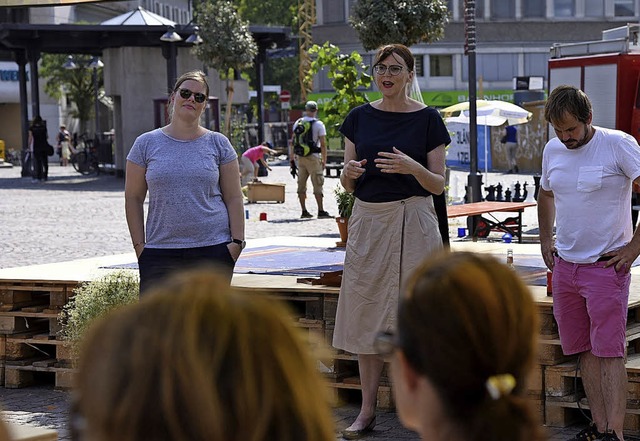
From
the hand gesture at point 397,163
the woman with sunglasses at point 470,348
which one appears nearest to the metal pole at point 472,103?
the hand gesture at point 397,163

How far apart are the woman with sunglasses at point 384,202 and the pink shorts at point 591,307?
2.30ft

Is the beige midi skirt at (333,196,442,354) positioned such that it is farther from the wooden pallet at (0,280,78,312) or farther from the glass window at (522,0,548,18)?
the glass window at (522,0,548,18)

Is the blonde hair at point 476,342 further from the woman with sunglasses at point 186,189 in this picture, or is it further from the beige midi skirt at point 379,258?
the beige midi skirt at point 379,258

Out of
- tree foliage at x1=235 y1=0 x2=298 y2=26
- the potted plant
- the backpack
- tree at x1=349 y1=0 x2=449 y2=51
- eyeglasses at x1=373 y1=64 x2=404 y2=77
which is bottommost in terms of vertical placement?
the potted plant

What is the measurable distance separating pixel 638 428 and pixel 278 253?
449 cm

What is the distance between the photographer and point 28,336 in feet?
27.8

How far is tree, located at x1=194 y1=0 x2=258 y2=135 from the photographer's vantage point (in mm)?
35781

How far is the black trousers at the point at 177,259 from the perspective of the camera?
21.0 ft

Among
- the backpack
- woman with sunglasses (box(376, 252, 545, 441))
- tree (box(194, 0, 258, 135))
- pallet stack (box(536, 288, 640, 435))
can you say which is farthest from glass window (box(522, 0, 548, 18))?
woman with sunglasses (box(376, 252, 545, 441))

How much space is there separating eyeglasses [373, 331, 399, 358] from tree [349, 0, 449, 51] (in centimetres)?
1909

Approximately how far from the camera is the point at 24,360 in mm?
8453

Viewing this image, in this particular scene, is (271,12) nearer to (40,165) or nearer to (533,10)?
(533,10)

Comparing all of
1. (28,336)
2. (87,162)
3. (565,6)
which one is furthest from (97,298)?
(565,6)

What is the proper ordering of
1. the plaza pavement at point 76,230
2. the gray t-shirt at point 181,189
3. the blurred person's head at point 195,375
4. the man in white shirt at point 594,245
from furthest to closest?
the plaza pavement at point 76,230, the gray t-shirt at point 181,189, the man in white shirt at point 594,245, the blurred person's head at point 195,375
